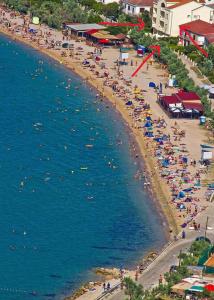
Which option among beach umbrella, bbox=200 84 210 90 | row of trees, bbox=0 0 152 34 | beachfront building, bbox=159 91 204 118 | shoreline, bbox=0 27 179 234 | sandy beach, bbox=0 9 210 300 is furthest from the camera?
row of trees, bbox=0 0 152 34

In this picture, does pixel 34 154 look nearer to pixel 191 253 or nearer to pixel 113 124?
pixel 113 124

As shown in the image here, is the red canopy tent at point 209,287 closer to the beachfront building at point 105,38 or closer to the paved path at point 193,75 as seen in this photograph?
the paved path at point 193,75

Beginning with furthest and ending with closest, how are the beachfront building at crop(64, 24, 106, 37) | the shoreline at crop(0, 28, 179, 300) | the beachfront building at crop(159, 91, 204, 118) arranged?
the beachfront building at crop(64, 24, 106, 37) < the beachfront building at crop(159, 91, 204, 118) < the shoreline at crop(0, 28, 179, 300)

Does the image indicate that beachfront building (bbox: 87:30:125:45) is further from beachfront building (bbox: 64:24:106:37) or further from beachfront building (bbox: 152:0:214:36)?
beachfront building (bbox: 152:0:214:36)

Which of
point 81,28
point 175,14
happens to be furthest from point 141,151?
point 81,28

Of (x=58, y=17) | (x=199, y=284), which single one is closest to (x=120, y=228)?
(x=199, y=284)

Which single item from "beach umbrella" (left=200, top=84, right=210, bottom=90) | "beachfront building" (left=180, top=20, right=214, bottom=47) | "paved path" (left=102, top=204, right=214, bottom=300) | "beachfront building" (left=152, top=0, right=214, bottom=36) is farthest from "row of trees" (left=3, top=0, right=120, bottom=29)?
"paved path" (left=102, top=204, right=214, bottom=300)

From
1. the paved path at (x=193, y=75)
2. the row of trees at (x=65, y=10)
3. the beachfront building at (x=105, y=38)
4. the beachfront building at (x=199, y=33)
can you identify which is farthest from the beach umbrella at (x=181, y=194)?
the row of trees at (x=65, y=10)

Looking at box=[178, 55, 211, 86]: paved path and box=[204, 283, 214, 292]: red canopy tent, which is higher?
box=[178, 55, 211, 86]: paved path
